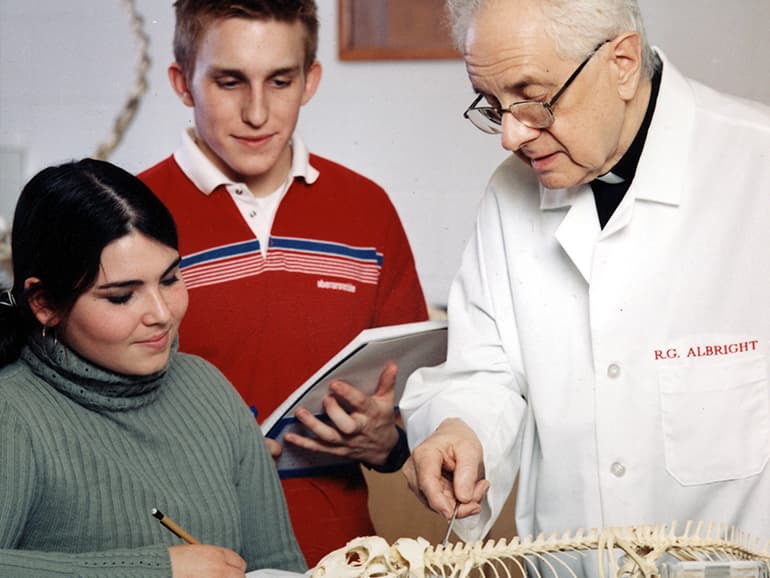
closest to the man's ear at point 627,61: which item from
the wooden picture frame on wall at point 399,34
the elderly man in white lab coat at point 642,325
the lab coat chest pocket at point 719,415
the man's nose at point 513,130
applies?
the elderly man in white lab coat at point 642,325

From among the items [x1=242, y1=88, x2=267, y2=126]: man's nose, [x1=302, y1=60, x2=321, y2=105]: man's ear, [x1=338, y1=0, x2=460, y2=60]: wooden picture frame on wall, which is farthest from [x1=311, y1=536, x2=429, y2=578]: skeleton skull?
[x1=338, y1=0, x2=460, y2=60]: wooden picture frame on wall

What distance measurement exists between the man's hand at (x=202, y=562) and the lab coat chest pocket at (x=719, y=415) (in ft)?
2.17

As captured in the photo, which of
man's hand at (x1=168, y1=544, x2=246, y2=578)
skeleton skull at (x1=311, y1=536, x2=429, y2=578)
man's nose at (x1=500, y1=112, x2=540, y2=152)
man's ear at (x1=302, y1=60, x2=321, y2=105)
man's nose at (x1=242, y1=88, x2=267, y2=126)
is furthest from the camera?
man's ear at (x1=302, y1=60, x2=321, y2=105)

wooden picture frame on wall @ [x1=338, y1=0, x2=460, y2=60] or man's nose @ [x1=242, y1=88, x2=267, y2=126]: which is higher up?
wooden picture frame on wall @ [x1=338, y1=0, x2=460, y2=60]

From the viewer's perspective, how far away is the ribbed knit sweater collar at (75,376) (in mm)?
1473

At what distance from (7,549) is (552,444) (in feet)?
2.60

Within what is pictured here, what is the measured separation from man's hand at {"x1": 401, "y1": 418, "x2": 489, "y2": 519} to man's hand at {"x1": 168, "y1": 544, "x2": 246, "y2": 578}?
10.5 inches

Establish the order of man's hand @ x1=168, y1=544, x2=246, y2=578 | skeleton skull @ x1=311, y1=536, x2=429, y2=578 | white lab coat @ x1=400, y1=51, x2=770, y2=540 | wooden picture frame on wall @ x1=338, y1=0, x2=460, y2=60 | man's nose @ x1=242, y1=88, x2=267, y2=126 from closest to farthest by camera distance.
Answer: skeleton skull @ x1=311, y1=536, x2=429, y2=578, man's hand @ x1=168, y1=544, x2=246, y2=578, white lab coat @ x1=400, y1=51, x2=770, y2=540, man's nose @ x1=242, y1=88, x2=267, y2=126, wooden picture frame on wall @ x1=338, y1=0, x2=460, y2=60

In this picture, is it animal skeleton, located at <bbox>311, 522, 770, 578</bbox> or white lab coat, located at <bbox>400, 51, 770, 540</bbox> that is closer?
animal skeleton, located at <bbox>311, 522, 770, 578</bbox>

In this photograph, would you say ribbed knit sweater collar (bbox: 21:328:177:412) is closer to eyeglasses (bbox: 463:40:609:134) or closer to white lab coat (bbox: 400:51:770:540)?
white lab coat (bbox: 400:51:770:540)

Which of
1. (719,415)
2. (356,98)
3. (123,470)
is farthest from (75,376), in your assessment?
(356,98)

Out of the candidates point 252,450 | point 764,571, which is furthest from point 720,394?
point 252,450

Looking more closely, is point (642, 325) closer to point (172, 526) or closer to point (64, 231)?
point (172, 526)

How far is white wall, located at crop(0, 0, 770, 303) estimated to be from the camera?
257 cm
